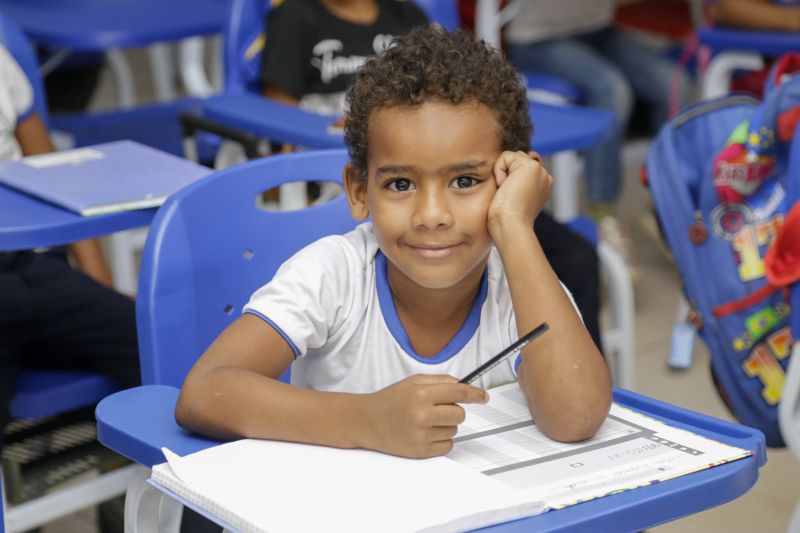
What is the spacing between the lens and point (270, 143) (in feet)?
8.04

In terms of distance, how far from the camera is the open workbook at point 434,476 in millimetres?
996

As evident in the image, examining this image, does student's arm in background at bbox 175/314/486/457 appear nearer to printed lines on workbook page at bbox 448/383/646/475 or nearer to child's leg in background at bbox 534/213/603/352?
printed lines on workbook page at bbox 448/383/646/475

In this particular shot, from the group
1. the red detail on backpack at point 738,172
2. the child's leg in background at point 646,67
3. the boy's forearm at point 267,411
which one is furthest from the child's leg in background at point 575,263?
the child's leg in background at point 646,67

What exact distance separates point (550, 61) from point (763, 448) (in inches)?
109

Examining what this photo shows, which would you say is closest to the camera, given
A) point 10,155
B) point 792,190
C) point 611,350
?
point 792,190

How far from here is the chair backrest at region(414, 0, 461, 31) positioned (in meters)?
3.06

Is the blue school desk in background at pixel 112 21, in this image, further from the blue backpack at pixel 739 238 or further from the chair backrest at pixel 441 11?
the blue backpack at pixel 739 238

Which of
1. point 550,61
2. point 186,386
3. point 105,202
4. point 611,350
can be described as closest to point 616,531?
point 186,386

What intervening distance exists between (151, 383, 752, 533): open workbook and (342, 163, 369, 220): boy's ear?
13.9 inches

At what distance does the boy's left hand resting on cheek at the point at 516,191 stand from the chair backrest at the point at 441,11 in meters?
1.73

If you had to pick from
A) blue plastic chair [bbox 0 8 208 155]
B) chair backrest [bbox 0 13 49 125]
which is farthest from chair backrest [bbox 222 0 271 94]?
chair backrest [bbox 0 13 49 125]

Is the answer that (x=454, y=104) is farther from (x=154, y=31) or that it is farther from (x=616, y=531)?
(x=154, y=31)

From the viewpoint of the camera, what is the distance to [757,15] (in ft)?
11.0

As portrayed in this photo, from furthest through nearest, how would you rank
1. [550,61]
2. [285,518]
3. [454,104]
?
1. [550,61]
2. [454,104]
3. [285,518]
